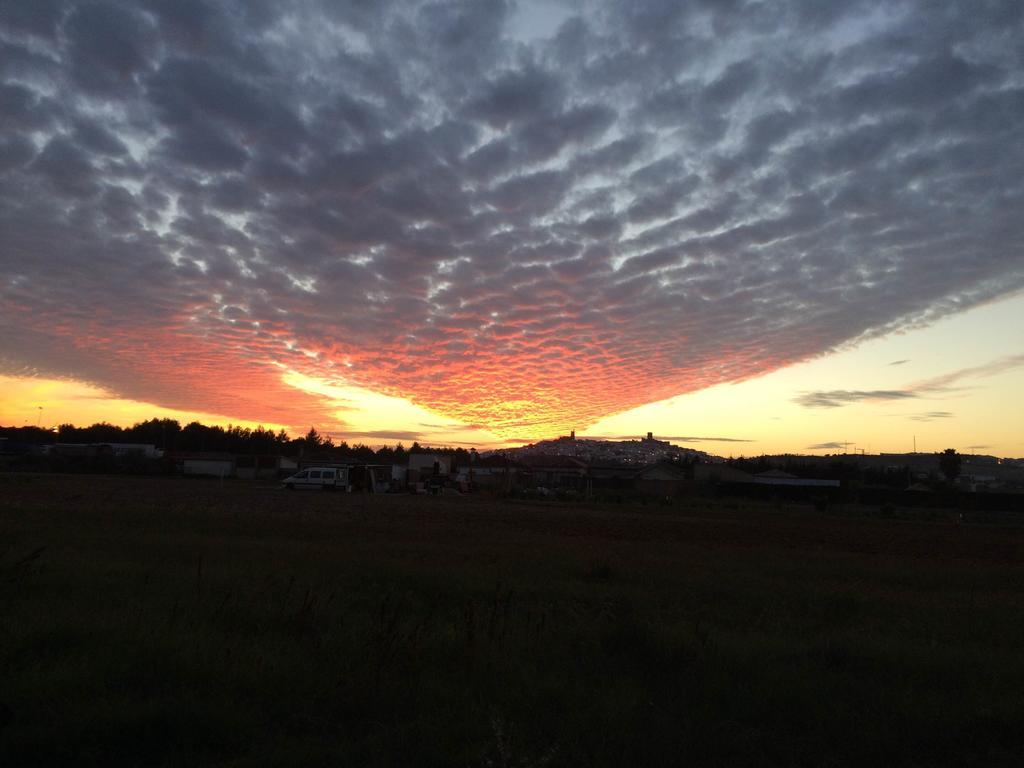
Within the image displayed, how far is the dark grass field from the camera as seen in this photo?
14.9 ft

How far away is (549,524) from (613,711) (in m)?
23.0

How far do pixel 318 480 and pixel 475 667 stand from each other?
50.2m

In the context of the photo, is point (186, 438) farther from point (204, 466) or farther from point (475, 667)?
point (475, 667)

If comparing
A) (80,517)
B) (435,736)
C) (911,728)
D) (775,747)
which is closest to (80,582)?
(435,736)

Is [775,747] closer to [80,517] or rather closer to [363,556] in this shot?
[363,556]

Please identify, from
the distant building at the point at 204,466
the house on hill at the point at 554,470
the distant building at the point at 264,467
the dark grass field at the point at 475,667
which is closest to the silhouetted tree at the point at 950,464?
the house on hill at the point at 554,470

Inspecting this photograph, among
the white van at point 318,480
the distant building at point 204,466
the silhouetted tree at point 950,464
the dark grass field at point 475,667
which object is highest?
the silhouetted tree at point 950,464

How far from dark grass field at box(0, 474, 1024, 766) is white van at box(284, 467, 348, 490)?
1625 inches

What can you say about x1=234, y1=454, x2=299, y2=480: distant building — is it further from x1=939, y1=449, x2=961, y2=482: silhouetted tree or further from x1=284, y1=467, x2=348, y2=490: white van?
x1=939, y1=449, x2=961, y2=482: silhouetted tree

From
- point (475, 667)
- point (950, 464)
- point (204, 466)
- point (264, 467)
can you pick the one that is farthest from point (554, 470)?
point (475, 667)

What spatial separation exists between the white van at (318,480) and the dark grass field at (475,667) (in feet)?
135

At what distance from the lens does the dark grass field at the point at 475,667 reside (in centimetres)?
454

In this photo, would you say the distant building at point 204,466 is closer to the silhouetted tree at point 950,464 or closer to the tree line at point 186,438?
the tree line at point 186,438

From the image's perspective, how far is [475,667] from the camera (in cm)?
601
